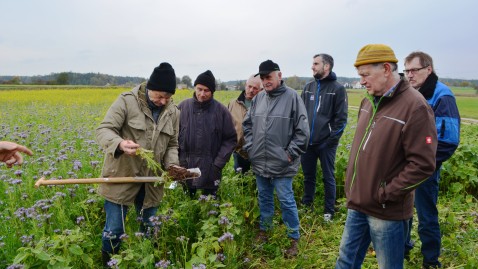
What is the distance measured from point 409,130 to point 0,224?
3964 millimetres

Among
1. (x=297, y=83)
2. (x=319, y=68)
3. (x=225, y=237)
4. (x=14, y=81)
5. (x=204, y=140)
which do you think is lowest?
(x=225, y=237)

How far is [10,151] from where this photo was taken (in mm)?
2623

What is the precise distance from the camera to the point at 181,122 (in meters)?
4.09

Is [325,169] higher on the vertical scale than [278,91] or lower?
lower

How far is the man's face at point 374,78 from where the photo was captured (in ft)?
7.91

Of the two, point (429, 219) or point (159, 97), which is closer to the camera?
point (159, 97)

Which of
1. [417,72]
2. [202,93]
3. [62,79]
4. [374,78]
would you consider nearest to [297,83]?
[202,93]

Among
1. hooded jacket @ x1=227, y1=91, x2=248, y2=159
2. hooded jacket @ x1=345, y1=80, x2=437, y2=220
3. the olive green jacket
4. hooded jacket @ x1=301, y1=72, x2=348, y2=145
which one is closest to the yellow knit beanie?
hooded jacket @ x1=345, y1=80, x2=437, y2=220

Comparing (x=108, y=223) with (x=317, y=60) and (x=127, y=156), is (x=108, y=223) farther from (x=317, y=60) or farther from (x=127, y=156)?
(x=317, y=60)

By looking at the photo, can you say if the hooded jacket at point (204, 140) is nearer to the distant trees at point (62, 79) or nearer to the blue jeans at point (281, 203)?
the blue jeans at point (281, 203)

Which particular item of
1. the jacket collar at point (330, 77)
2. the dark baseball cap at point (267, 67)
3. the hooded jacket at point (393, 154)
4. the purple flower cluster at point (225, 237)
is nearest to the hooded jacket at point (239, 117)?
the dark baseball cap at point (267, 67)

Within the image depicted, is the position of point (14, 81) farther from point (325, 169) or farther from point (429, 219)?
point (429, 219)

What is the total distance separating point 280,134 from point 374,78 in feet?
5.35

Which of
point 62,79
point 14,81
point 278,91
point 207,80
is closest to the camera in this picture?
point 207,80
